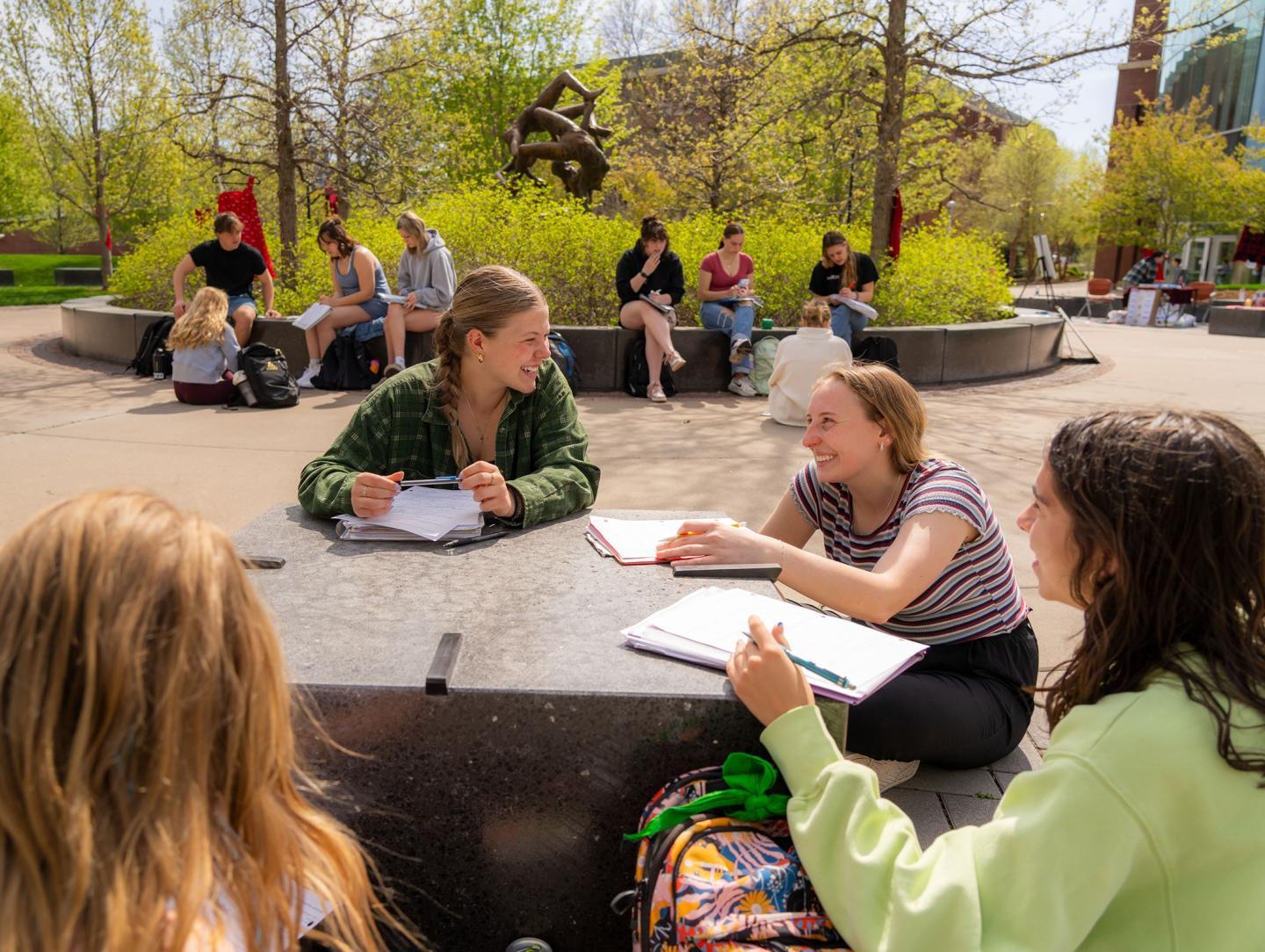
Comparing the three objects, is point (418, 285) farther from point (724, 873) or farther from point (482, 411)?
point (724, 873)

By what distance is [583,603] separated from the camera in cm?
221

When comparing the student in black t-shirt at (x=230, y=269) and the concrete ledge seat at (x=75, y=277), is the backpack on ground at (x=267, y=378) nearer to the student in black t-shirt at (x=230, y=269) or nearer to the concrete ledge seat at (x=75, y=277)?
the student in black t-shirt at (x=230, y=269)

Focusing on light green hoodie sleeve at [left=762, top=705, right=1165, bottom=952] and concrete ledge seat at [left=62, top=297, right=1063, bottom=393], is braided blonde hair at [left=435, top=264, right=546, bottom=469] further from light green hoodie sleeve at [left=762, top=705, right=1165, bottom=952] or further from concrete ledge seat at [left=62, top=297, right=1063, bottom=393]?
concrete ledge seat at [left=62, top=297, right=1063, bottom=393]

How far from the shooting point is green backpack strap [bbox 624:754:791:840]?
1705 mm

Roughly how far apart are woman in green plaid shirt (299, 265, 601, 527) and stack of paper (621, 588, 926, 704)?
2.78 feet

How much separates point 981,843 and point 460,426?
2098mm

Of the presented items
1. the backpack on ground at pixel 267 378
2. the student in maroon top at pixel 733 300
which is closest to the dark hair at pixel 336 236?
the backpack on ground at pixel 267 378

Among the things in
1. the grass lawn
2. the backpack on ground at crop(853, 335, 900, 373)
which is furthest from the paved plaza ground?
the grass lawn

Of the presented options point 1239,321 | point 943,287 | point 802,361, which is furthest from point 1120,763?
point 1239,321

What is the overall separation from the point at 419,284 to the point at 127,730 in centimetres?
879

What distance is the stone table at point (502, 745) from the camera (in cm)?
182

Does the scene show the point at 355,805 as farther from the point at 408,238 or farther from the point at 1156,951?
the point at 408,238

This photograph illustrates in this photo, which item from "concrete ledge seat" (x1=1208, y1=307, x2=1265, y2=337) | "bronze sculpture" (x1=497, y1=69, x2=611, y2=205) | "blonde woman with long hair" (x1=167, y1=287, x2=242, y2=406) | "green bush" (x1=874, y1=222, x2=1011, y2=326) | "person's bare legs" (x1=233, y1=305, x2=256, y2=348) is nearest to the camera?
"blonde woman with long hair" (x1=167, y1=287, x2=242, y2=406)

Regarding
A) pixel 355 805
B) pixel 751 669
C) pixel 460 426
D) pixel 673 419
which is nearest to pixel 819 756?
pixel 751 669
